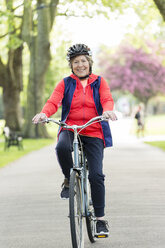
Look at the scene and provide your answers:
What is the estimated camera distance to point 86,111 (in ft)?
16.8

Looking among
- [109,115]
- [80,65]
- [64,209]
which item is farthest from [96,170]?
[64,209]

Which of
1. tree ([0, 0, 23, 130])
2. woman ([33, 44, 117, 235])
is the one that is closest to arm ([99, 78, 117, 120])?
woman ([33, 44, 117, 235])

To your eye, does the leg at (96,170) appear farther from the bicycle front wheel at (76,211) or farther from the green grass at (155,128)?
the green grass at (155,128)

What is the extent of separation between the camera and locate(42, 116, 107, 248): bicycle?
171 inches

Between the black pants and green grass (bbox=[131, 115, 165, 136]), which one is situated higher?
the black pants

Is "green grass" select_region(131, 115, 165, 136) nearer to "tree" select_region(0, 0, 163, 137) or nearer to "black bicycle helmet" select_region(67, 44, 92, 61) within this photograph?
"tree" select_region(0, 0, 163, 137)

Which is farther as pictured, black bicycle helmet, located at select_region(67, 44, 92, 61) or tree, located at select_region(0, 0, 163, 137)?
tree, located at select_region(0, 0, 163, 137)

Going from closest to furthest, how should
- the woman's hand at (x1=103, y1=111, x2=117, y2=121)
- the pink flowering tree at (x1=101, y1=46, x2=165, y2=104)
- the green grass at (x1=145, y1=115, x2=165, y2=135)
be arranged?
the woman's hand at (x1=103, y1=111, x2=117, y2=121) < the green grass at (x1=145, y1=115, x2=165, y2=135) < the pink flowering tree at (x1=101, y1=46, x2=165, y2=104)

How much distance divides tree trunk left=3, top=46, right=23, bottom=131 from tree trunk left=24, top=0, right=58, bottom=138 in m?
4.33

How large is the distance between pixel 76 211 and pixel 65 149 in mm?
587

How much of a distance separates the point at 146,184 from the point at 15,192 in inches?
85.2

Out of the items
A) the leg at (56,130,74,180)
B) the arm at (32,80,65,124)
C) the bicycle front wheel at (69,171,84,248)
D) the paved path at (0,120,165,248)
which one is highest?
the arm at (32,80,65,124)

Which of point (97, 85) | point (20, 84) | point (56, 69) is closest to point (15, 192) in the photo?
point (97, 85)

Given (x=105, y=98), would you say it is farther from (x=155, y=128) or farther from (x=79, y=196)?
(x=155, y=128)
